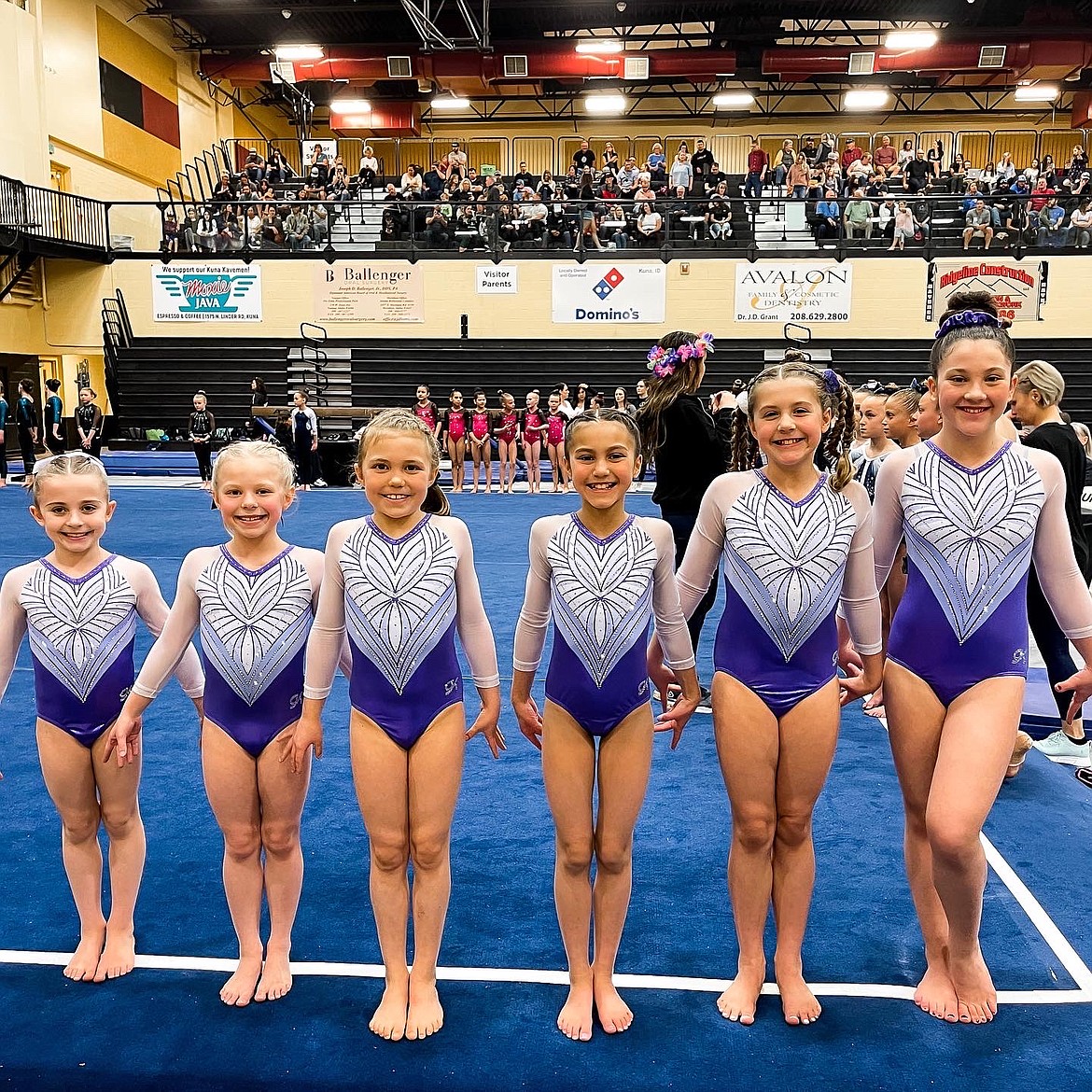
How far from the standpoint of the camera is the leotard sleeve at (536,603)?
2385 millimetres

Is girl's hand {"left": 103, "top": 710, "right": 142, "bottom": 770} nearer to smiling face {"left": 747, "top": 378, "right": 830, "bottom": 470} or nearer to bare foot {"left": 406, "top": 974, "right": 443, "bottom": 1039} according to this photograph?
bare foot {"left": 406, "top": 974, "right": 443, "bottom": 1039}

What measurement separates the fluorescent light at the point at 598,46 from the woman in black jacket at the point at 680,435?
61.9 ft

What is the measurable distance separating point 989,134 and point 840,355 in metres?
13.2

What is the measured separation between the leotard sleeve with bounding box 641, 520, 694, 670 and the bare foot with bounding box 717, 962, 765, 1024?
0.83 m

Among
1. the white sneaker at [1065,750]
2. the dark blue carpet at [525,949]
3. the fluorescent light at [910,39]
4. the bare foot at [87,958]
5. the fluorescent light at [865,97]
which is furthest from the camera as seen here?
the fluorescent light at [865,97]

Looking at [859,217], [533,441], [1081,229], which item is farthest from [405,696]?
[1081,229]

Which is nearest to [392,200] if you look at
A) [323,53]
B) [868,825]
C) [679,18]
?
[323,53]

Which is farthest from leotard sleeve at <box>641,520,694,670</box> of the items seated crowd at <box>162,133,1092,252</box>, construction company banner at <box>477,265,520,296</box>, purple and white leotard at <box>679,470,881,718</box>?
construction company banner at <box>477,265,520,296</box>

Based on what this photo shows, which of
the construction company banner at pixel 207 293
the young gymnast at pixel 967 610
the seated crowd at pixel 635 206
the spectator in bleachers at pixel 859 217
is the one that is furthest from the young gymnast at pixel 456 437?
the young gymnast at pixel 967 610

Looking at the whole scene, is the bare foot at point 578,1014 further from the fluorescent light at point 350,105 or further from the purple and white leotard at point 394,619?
the fluorescent light at point 350,105

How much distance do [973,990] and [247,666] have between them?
6.78 feet

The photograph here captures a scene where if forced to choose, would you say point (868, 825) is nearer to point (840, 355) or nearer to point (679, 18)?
point (840, 355)

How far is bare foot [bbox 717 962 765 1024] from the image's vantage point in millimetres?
2418

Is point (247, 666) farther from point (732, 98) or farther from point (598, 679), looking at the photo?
point (732, 98)
